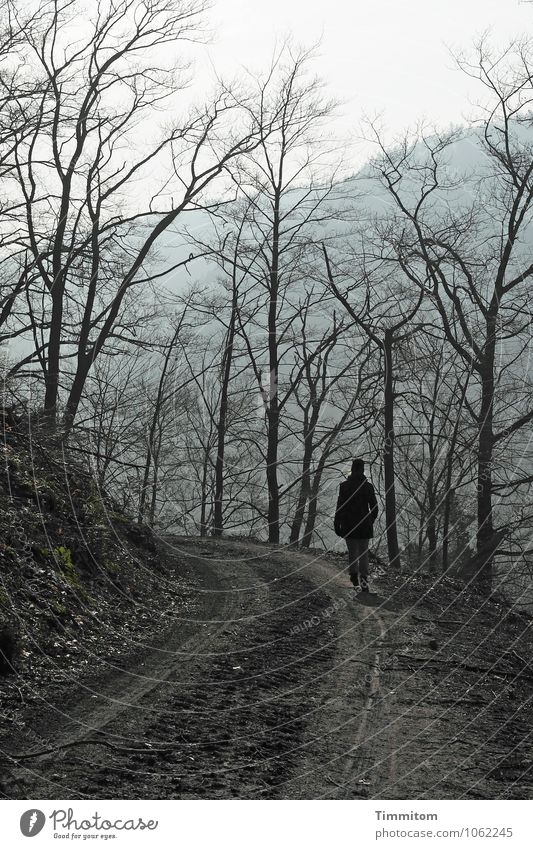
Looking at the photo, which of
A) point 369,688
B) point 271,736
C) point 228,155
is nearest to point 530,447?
point 228,155

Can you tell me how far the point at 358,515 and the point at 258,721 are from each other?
20.9 ft

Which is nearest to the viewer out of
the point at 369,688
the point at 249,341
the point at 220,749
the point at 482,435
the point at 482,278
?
the point at 220,749

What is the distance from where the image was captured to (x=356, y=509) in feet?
40.2

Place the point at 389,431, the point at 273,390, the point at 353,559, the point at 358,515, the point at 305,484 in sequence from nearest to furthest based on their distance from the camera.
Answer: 1. the point at 358,515
2. the point at 353,559
3. the point at 389,431
4. the point at 273,390
5. the point at 305,484

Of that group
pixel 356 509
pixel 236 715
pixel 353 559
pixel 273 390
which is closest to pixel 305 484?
pixel 273 390

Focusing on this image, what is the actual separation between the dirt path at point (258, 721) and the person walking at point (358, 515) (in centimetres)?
219

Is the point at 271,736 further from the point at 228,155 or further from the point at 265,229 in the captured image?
the point at 265,229

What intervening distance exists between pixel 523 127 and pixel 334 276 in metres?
6.81

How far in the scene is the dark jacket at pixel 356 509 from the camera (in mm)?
12234

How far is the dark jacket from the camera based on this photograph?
12234 mm

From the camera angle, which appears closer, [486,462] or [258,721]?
[258,721]

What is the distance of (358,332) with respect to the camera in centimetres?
2586
